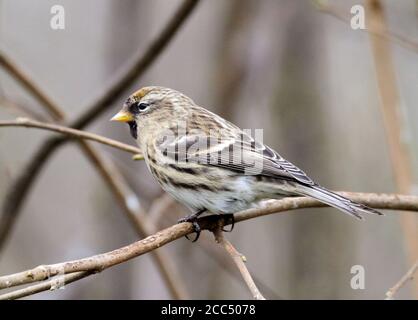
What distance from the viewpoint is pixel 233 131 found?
347 cm

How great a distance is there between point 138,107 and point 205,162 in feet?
1.73

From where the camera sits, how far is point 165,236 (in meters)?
2.57

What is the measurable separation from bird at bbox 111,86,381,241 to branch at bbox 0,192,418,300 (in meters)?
0.05

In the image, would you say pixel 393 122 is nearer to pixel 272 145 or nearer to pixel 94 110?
pixel 94 110

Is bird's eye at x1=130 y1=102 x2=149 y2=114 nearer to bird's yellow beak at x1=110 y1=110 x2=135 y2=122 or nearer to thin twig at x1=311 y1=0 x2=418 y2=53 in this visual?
bird's yellow beak at x1=110 y1=110 x2=135 y2=122

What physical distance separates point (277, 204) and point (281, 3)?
9.47 feet

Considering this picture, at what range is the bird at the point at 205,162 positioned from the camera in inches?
125

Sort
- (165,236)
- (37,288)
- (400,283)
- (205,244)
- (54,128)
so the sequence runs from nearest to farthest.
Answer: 1. (37,288)
2. (400,283)
3. (165,236)
4. (54,128)
5. (205,244)

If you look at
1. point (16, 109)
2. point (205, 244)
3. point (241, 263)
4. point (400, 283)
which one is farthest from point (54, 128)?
point (205, 244)

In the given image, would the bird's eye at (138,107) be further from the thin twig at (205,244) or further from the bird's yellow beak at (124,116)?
the thin twig at (205,244)

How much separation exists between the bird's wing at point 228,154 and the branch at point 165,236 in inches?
7.4


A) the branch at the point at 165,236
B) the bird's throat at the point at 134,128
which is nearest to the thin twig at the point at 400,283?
the branch at the point at 165,236
